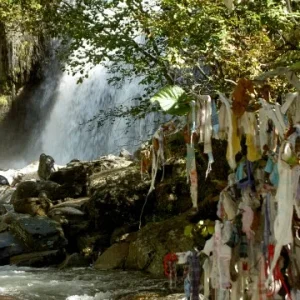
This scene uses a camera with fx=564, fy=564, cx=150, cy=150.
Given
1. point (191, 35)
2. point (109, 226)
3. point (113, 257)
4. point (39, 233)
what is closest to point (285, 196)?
point (191, 35)

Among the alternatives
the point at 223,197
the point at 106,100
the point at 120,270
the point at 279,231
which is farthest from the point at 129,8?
the point at 106,100

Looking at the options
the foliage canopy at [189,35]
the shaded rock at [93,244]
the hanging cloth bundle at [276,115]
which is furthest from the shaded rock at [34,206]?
the hanging cloth bundle at [276,115]

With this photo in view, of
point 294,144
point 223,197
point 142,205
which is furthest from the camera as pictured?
point 142,205

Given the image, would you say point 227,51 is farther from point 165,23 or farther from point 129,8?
point 129,8

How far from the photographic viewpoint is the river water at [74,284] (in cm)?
838

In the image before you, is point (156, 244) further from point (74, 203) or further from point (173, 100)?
point (173, 100)

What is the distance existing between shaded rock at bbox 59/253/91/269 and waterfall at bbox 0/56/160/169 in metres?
9.56

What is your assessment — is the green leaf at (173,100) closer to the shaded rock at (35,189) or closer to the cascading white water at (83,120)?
the shaded rock at (35,189)

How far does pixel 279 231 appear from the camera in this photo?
2.65 m

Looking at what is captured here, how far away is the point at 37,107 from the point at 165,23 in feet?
79.4

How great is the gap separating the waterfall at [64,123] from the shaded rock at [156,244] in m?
10.5

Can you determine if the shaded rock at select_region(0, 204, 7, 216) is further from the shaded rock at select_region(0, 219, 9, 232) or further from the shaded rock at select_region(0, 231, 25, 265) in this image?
the shaded rock at select_region(0, 231, 25, 265)

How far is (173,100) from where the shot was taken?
2916 mm

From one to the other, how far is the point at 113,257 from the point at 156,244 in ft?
4.27
